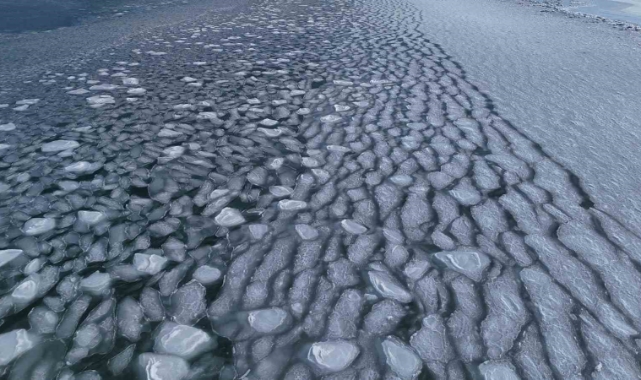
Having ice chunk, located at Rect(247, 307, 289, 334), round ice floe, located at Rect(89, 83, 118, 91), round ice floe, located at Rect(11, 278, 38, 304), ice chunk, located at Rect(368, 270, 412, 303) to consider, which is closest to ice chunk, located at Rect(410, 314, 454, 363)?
ice chunk, located at Rect(368, 270, 412, 303)

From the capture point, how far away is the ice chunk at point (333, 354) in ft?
4.06

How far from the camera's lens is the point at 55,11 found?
6.84 metres

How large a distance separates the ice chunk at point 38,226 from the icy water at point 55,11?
16.4 feet

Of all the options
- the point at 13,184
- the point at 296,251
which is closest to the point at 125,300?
the point at 296,251

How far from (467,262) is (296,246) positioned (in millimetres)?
656

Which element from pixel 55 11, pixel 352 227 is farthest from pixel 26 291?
pixel 55 11

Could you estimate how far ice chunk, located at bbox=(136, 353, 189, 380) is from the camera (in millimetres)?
1198

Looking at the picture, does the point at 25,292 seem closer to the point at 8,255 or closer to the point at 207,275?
the point at 8,255

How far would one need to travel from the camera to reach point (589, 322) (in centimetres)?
138

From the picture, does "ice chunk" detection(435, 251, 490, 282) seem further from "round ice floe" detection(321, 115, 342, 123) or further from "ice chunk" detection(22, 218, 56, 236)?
"ice chunk" detection(22, 218, 56, 236)

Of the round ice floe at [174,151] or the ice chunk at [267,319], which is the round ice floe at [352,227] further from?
the round ice floe at [174,151]

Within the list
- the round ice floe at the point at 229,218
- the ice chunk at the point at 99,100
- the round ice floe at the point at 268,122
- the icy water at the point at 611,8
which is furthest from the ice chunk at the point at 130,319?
the icy water at the point at 611,8

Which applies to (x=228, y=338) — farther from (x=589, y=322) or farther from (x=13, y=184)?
(x=13, y=184)

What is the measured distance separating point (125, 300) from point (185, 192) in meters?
0.69
